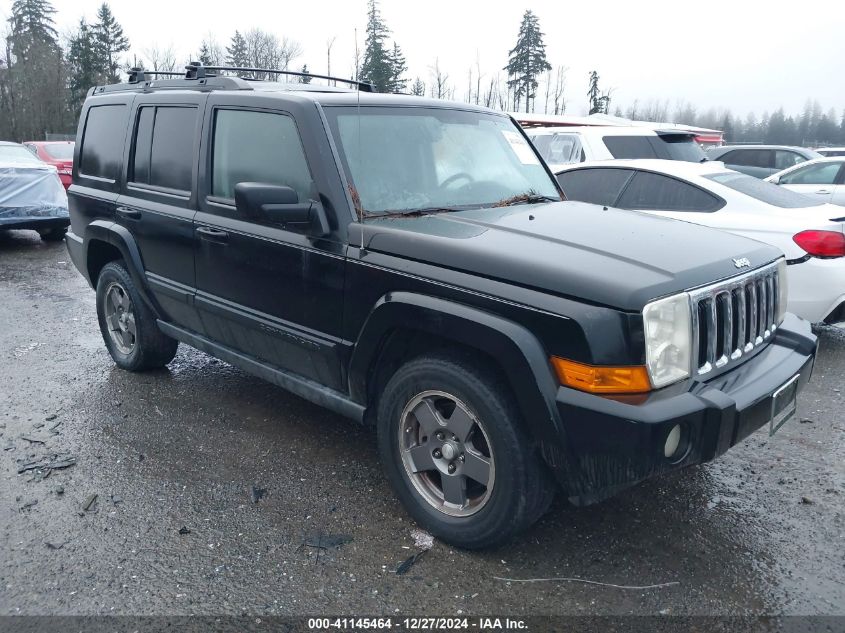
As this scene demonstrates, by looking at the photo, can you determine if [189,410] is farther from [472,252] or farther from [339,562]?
[472,252]

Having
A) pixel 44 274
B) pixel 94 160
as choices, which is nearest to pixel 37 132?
pixel 44 274

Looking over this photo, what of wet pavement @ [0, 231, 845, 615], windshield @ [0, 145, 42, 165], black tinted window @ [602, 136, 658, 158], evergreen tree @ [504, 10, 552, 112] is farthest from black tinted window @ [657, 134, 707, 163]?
evergreen tree @ [504, 10, 552, 112]

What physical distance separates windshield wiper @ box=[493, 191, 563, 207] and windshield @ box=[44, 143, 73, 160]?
1375cm

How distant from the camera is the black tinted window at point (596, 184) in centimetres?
655

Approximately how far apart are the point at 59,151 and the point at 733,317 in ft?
52.0

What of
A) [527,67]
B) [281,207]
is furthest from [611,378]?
[527,67]

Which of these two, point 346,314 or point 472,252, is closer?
point 472,252

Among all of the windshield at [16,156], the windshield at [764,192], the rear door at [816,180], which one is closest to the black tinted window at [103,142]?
the windshield at [764,192]

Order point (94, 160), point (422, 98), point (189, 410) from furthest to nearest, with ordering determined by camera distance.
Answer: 1. point (94, 160)
2. point (189, 410)
3. point (422, 98)

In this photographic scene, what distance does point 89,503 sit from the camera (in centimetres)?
349

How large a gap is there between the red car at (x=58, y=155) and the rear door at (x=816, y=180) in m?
13.2

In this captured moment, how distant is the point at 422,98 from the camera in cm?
415

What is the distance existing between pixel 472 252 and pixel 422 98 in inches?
63.7

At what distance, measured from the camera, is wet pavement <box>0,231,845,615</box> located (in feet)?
9.18
